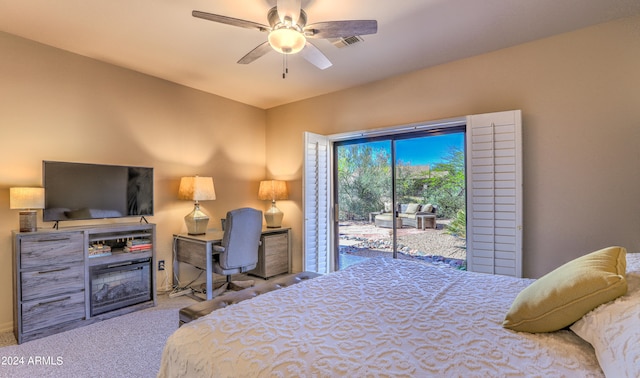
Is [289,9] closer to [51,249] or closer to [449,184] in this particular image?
[449,184]

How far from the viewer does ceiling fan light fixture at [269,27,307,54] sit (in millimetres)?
1871

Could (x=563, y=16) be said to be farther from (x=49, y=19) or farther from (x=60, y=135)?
(x=60, y=135)

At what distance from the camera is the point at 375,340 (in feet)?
3.48

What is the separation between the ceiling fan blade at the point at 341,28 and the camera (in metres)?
1.85

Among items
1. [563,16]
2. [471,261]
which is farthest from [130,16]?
[471,261]

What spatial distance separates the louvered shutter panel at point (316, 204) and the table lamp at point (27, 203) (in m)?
2.49

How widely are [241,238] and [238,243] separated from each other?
6 centimetres

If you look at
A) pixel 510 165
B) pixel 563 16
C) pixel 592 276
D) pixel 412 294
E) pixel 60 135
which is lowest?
pixel 412 294

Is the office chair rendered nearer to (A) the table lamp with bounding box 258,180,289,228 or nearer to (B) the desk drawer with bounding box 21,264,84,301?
(A) the table lamp with bounding box 258,180,289,228

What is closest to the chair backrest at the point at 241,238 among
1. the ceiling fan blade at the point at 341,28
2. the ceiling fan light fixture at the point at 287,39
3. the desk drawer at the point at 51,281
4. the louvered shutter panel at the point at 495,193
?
the desk drawer at the point at 51,281

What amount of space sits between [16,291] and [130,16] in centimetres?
236

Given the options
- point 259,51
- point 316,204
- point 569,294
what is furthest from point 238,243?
point 569,294

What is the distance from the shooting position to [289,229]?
169 inches

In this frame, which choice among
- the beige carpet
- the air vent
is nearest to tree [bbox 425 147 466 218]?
the air vent
